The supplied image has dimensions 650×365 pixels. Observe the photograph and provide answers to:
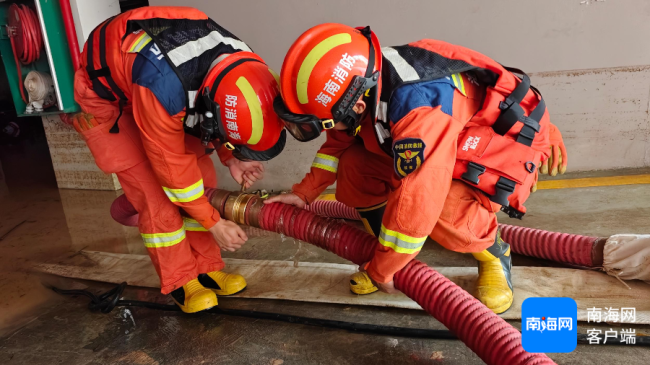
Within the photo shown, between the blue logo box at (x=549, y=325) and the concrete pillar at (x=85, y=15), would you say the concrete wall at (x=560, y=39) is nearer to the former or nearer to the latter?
the concrete pillar at (x=85, y=15)

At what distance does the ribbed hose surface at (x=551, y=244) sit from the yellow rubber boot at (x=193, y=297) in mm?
1991

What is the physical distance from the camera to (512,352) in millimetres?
1522

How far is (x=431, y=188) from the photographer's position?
1.78m

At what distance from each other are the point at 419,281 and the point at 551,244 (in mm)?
1253

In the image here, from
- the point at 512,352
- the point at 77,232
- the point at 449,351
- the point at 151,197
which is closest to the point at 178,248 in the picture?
the point at 151,197

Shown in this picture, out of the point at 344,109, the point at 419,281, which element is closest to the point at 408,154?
the point at 344,109

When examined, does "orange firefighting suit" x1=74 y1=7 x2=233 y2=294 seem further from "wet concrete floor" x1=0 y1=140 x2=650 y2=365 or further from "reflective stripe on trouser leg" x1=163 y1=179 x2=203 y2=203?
"wet concrete floor" x1=0 y1=140 x2=650 y2=365

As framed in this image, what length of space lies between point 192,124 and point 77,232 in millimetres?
2880

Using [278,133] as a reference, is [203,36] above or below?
above

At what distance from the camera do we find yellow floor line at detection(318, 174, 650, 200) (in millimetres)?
3900

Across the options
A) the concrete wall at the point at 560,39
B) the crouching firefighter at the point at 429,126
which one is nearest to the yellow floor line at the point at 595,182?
the concrete wall at the point at 560,39

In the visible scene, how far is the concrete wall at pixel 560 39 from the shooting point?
12.9 feet

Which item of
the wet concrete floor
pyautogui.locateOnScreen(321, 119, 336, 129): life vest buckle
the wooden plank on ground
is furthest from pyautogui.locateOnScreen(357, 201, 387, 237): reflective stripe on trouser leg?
pyautogui.locateOnScreen(321, 119, 336, 129): life vest buckle

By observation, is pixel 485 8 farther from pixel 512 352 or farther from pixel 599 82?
pixel 512 352
